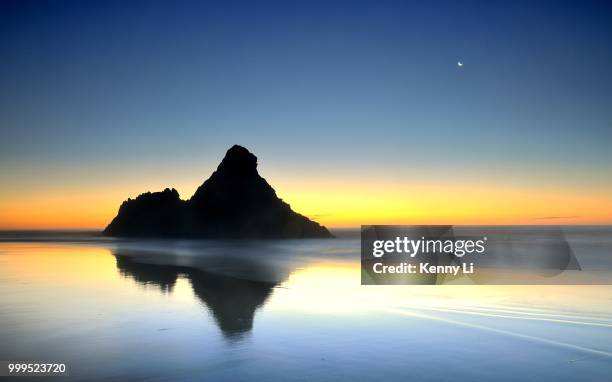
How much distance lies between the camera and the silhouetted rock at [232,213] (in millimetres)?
176750

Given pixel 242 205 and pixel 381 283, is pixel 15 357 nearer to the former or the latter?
pixel 381 283

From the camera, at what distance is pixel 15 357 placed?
1049 cm

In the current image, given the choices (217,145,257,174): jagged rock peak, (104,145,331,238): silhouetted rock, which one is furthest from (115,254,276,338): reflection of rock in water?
(217,145,257,174): jagged rock peak

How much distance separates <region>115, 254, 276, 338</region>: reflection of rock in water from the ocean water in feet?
0.29

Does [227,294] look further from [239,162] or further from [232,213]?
[239,162]

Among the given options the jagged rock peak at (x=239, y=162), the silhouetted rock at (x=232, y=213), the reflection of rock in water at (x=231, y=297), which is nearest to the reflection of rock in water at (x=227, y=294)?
the reflection of rock in water at (x=231, y=297)

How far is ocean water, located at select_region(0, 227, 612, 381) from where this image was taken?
31.2 feet

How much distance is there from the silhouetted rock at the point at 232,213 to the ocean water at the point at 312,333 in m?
153

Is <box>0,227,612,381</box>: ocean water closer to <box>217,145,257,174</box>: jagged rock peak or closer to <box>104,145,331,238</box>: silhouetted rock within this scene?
<box>104,145,331,238</box>: silhouetted rock

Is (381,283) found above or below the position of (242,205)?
below

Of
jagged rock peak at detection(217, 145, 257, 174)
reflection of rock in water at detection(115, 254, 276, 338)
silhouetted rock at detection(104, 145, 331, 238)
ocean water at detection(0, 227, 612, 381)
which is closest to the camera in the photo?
ocean water at detection(0, 227, 612, 381)

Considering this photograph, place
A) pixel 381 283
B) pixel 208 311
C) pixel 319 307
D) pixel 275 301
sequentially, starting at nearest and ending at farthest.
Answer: pixel 208 311
pixel 319 307
pixel 275 301
pixel 381 283

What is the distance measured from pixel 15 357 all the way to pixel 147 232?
620 ft

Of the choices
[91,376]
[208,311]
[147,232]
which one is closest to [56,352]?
[91,376]
